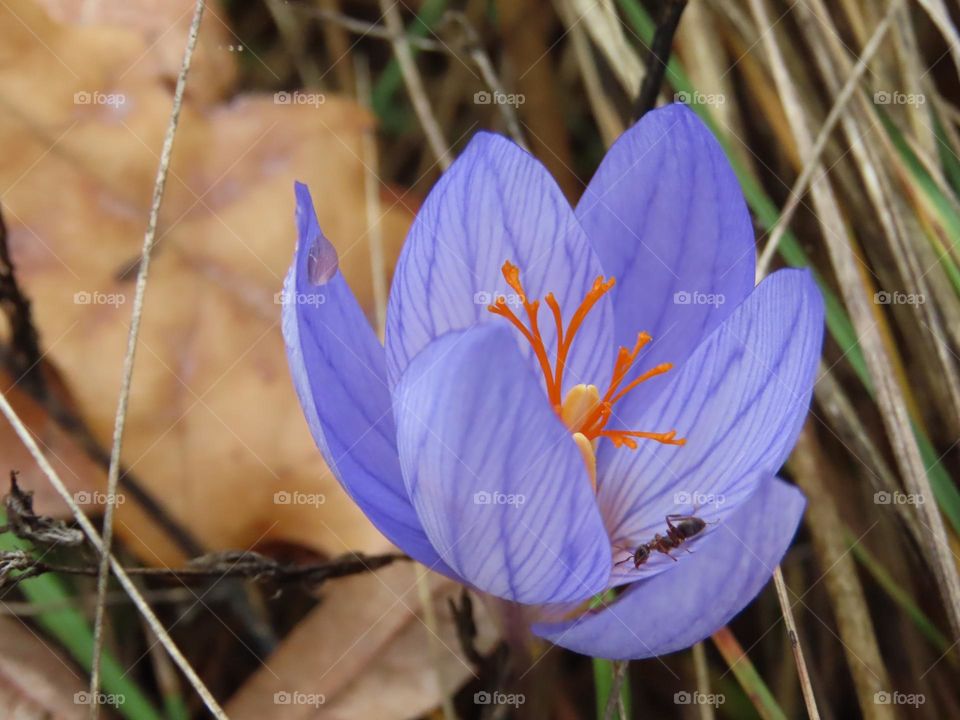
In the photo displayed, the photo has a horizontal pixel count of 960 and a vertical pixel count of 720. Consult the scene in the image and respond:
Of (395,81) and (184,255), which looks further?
(395,81)

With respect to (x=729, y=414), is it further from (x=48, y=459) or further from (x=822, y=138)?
(x=48, y=459)

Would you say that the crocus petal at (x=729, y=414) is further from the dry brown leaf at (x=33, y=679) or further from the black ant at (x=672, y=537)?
the dry brown leaf at (x=33, y=679)

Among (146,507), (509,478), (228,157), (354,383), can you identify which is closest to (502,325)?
(509,478)

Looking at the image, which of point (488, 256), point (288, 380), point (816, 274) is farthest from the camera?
point (816, 274)

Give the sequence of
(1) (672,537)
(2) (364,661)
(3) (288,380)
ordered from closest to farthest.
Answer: (1) (672,537) < (2) (364,661) < (3) (288,380)

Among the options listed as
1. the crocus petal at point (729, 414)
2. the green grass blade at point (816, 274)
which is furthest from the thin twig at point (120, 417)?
the green grass blade at point (816, 274)

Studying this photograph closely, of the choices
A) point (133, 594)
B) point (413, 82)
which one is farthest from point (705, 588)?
point (413, 82)
